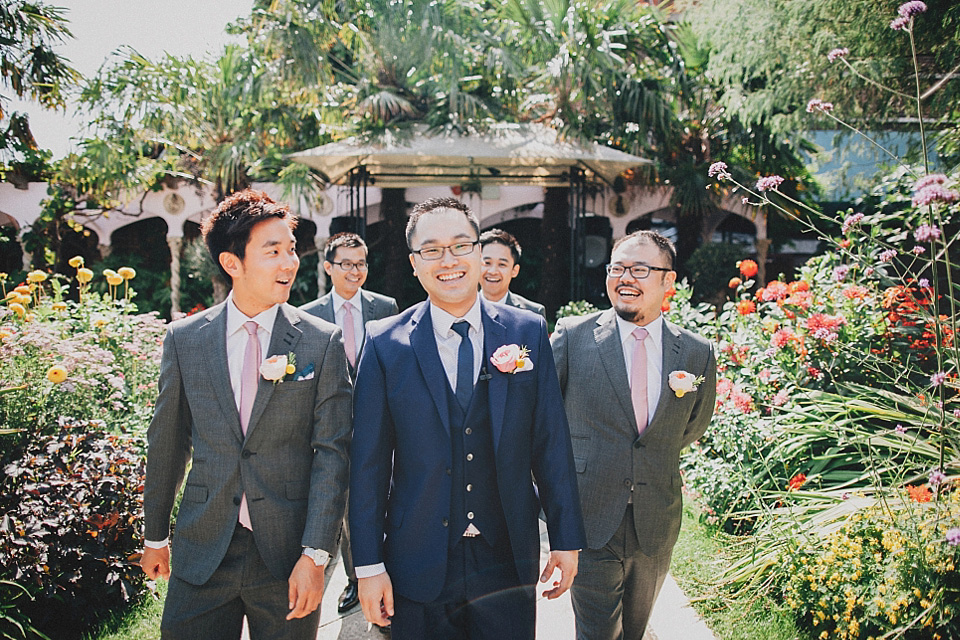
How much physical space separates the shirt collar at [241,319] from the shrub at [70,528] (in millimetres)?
1619

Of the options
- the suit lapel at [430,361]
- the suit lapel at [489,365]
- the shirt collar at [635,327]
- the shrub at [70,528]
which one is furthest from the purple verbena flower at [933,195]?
→ the shrub at [70,528]

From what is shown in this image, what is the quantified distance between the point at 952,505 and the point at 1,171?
7.09 meters

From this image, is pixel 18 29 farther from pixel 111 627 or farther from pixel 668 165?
pixel 668 165

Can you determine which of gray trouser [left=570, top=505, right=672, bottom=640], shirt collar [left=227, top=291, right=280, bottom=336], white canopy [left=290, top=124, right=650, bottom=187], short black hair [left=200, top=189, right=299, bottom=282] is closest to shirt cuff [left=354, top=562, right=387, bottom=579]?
shirt collar [left=227, top=291, right=280, bottom=336]

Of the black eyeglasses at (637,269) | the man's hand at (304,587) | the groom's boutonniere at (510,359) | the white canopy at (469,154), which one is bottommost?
the man's hand at (304,587)

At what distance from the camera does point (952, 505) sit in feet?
9.69

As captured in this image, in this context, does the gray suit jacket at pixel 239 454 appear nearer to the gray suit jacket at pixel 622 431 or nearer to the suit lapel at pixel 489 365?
the suit lapel at pixel 489 365

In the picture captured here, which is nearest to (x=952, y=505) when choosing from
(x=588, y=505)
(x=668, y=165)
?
(x=588, y=505)

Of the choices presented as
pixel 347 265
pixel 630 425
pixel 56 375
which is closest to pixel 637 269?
pixel 630 425

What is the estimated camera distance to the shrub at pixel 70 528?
10.0 feet

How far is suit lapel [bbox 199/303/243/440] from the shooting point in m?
2.28

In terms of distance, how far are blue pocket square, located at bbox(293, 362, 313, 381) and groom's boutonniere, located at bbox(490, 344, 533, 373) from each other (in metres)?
0.66

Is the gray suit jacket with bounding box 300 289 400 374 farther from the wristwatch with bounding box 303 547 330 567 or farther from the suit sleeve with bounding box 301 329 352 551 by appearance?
the wristwatch with bounding box 303 547 330 567

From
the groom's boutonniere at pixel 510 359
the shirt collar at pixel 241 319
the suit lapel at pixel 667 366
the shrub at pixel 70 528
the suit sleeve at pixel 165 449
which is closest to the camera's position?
the groom's boutonniere at pixel 510 359
